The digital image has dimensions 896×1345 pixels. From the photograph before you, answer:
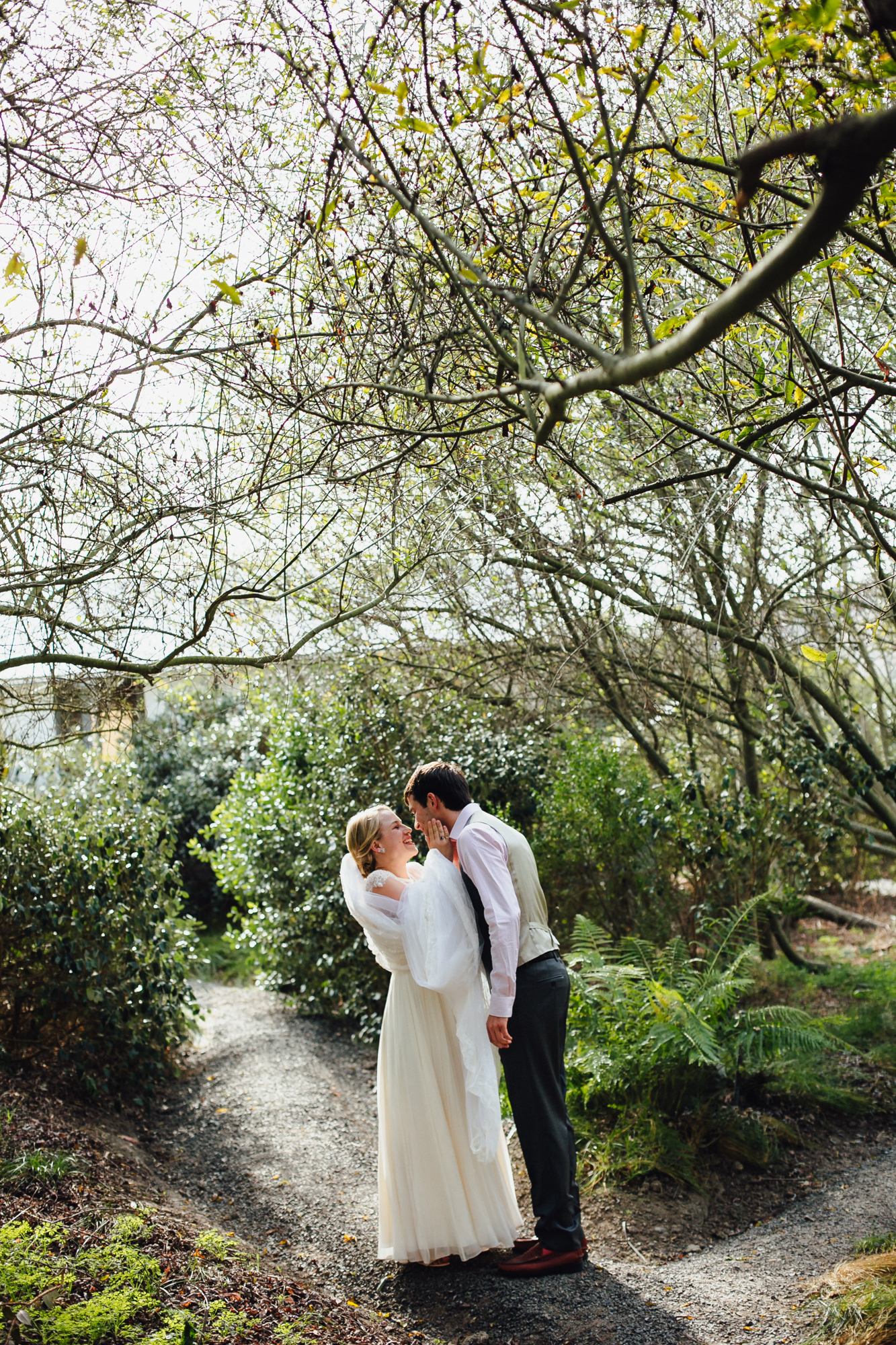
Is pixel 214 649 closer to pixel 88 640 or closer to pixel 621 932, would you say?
pixel 88 640

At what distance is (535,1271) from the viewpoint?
419 cm

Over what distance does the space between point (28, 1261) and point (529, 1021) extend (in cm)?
209

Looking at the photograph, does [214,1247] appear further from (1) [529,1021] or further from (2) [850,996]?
(2) [850,996]

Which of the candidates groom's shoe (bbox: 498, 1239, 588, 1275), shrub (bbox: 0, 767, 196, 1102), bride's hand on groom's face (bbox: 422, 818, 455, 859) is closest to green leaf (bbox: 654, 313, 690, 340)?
bride's hand on groom's face (bbox: 422, 818, 455, 859)

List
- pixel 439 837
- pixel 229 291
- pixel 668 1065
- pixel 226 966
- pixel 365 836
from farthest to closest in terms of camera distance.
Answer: pixel 226 966 < pixel 668 1065 < pixel 365 836 < pixel 439 837 < pixel 229 291

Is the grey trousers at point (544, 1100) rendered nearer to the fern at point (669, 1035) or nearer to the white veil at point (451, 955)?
the white veil at point (451, 955)

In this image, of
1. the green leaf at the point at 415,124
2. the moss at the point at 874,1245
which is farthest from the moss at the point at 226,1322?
the green leaf at the point at 415,124

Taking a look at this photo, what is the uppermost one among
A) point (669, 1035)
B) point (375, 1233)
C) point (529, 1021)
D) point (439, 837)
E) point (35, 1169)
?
point (439, 837)

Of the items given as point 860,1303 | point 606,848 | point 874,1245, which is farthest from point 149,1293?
point 606,848

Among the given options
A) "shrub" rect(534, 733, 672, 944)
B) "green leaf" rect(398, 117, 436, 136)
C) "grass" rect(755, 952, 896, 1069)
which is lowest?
"grass" rect(755, 952, 896, 1069)

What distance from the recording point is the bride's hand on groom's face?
179 inches

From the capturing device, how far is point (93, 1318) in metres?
3.19

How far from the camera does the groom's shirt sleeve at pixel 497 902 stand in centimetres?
417

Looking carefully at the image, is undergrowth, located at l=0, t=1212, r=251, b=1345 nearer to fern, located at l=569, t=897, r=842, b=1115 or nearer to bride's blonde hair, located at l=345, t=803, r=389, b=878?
bride's blonde hair, located at l=345, t=803, r=389, b=878
